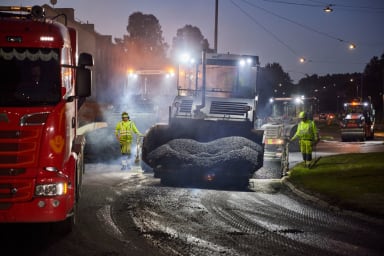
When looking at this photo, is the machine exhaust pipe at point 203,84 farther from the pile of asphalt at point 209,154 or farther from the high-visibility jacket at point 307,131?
the high-visibility jacket at point 307,131

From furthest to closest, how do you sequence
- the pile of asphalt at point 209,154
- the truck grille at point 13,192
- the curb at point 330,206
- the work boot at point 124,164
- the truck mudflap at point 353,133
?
the truck mudflap at point 353,133, the work boot at point 124,164, the pile of asphalt at point 209,154, the curb at point 330,206, the truck grille at point 13,192

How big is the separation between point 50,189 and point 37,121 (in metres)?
0.98

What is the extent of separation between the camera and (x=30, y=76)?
8000 mm

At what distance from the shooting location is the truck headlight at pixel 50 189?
293 inches

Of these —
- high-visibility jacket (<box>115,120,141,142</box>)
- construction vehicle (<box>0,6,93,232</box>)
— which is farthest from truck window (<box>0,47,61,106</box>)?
high-visibility jacket (<box>115,120,141,142</box>)

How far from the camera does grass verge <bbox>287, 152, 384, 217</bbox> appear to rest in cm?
1139

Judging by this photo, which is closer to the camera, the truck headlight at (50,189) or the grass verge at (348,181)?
the truck headlight at (50,189)

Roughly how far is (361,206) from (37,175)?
22.2 feet

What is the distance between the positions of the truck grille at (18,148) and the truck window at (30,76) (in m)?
0.54

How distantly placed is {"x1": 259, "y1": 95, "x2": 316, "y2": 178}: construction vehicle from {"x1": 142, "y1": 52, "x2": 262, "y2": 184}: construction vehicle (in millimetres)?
1907

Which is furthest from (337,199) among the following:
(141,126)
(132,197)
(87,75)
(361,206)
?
(141,126)

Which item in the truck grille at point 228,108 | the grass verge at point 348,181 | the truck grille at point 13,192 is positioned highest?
the truck grille at point 228,108

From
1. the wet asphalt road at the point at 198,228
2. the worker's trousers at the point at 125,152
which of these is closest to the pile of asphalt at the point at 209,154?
the wet asphalt road at the point at 198,228

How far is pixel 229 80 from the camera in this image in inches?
682
